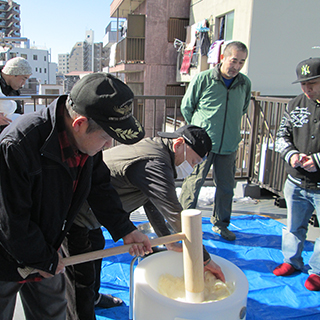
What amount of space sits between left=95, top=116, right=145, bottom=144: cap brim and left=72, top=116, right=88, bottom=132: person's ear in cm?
6

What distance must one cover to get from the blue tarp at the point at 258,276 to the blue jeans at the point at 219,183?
0.97 ft

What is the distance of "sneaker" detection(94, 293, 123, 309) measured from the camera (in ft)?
7.66

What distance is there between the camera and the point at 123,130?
1.13 metres

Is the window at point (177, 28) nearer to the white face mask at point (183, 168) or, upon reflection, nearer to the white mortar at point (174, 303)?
the white face mask at point (183, 168)

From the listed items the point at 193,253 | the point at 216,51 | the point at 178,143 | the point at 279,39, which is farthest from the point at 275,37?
the point at 193,253

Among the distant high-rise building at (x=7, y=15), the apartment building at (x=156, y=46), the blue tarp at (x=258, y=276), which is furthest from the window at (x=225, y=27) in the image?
the distant high-rise building at (x=7, y=15)

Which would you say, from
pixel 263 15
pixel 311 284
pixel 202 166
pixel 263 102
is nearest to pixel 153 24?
pixel 263 15

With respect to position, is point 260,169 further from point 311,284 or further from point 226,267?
point 226,267

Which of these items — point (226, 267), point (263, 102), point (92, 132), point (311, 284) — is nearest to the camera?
point (92, 132)

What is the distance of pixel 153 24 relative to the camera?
46.6ft

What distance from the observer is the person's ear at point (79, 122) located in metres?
1.14

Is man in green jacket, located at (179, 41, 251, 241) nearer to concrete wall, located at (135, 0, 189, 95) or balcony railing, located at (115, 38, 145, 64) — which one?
concrete wall, located at (135, 0, 189, 95)

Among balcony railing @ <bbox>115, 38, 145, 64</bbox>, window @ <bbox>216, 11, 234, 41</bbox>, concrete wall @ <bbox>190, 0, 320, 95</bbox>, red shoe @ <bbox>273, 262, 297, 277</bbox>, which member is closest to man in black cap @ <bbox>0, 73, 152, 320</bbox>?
red shoe @ <bbox>273, 262, 297, 277</bbox>

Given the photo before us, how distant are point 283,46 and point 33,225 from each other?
9.14m
